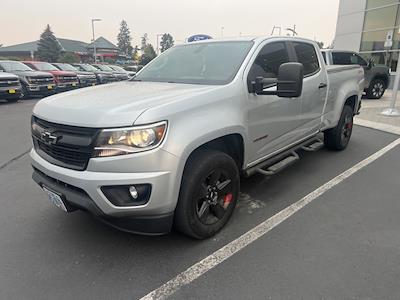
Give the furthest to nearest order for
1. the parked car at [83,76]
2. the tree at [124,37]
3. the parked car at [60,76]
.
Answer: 1. the tree at [124,37]
2. the parked car at [83,76]
3. the parked car at [60,76]

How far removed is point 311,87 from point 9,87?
12482 mm

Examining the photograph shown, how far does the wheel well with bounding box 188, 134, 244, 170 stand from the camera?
122 inches

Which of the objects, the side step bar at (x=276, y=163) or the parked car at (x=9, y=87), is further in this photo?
the parked car at (x=9, y=87)

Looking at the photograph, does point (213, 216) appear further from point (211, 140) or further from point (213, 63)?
point (213, 63)

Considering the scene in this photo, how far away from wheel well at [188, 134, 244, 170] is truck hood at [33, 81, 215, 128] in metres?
0.50

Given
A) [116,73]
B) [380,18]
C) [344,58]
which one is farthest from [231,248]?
[116,73]

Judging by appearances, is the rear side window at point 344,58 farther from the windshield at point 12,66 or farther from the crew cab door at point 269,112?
the windshield at point 12,66

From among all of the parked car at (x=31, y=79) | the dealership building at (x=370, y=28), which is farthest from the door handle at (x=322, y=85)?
the dealership building at (x=370, y=28)

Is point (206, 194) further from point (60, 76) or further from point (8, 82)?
point (60, 76)

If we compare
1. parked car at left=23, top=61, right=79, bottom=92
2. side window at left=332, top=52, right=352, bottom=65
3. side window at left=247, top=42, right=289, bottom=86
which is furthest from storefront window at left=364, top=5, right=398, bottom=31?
side window at left=247, top=42, right=289, bottom=86

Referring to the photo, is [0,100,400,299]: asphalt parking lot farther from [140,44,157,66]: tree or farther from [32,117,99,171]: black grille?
[140,44,157,66]: tree

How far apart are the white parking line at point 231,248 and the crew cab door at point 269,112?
66 centimetres

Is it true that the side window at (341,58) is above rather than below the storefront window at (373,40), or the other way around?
below

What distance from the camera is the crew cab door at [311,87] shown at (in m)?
4.32
